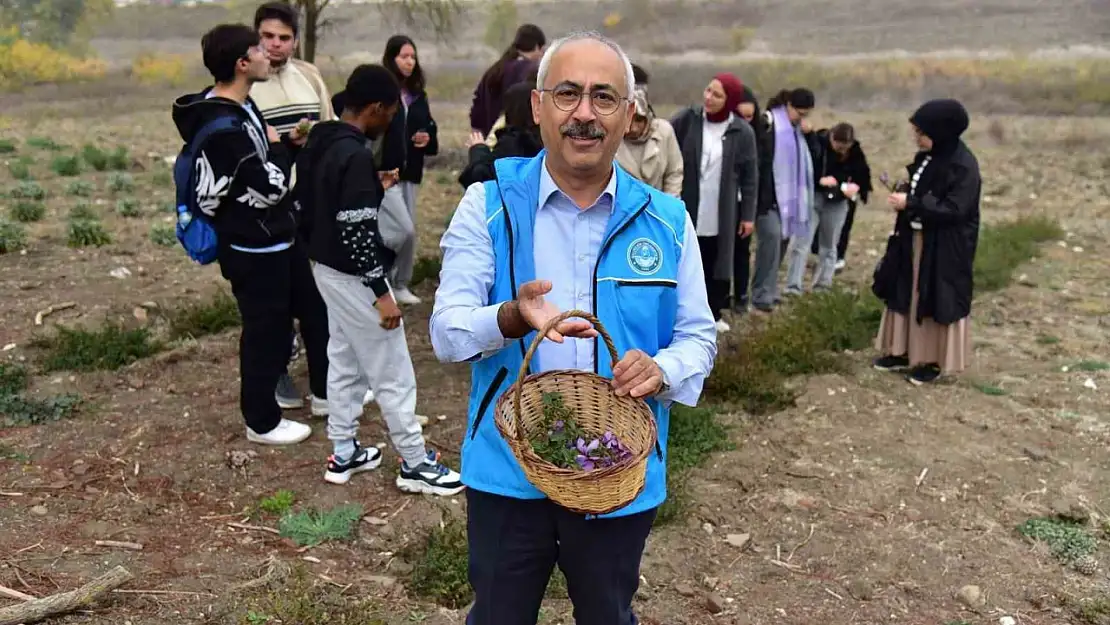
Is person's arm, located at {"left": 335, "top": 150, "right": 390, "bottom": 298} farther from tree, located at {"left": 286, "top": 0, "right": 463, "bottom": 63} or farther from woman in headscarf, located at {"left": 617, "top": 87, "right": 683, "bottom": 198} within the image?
tree, located at {"left": 286, "top": 0, "right": 463, "bottom": 63}

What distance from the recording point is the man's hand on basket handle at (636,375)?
2.06m

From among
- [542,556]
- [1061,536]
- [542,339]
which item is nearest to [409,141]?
[1061,536]

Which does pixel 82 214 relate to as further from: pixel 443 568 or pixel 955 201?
pixel 955 201

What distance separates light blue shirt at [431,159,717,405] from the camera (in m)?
2.14

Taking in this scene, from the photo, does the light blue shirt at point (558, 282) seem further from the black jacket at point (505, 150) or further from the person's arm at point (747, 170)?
the person's arm at point (747, 170)

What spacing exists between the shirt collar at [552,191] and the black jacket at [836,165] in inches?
272

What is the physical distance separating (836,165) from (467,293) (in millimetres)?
7430

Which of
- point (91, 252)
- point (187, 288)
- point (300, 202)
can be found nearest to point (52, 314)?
point (187, 288)

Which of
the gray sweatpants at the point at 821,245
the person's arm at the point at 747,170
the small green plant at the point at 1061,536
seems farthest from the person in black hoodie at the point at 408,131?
the small green plant at the point at 1061,536

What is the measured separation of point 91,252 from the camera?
8.30 metres

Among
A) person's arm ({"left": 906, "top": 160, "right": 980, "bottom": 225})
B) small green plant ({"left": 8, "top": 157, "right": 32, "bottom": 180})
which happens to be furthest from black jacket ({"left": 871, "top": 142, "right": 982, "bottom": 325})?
small green plant ({"left": 8, "top": 157, "right": 32, "bottom": 180})

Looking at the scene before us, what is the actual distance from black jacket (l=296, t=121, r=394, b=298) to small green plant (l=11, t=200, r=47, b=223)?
22.0 ft

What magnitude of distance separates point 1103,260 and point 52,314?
35.0 ft

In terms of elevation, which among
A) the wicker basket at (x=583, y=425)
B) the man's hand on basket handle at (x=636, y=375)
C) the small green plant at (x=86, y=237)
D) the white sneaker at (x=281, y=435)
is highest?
the man's hand on basket handle at (x=636, y=375)
